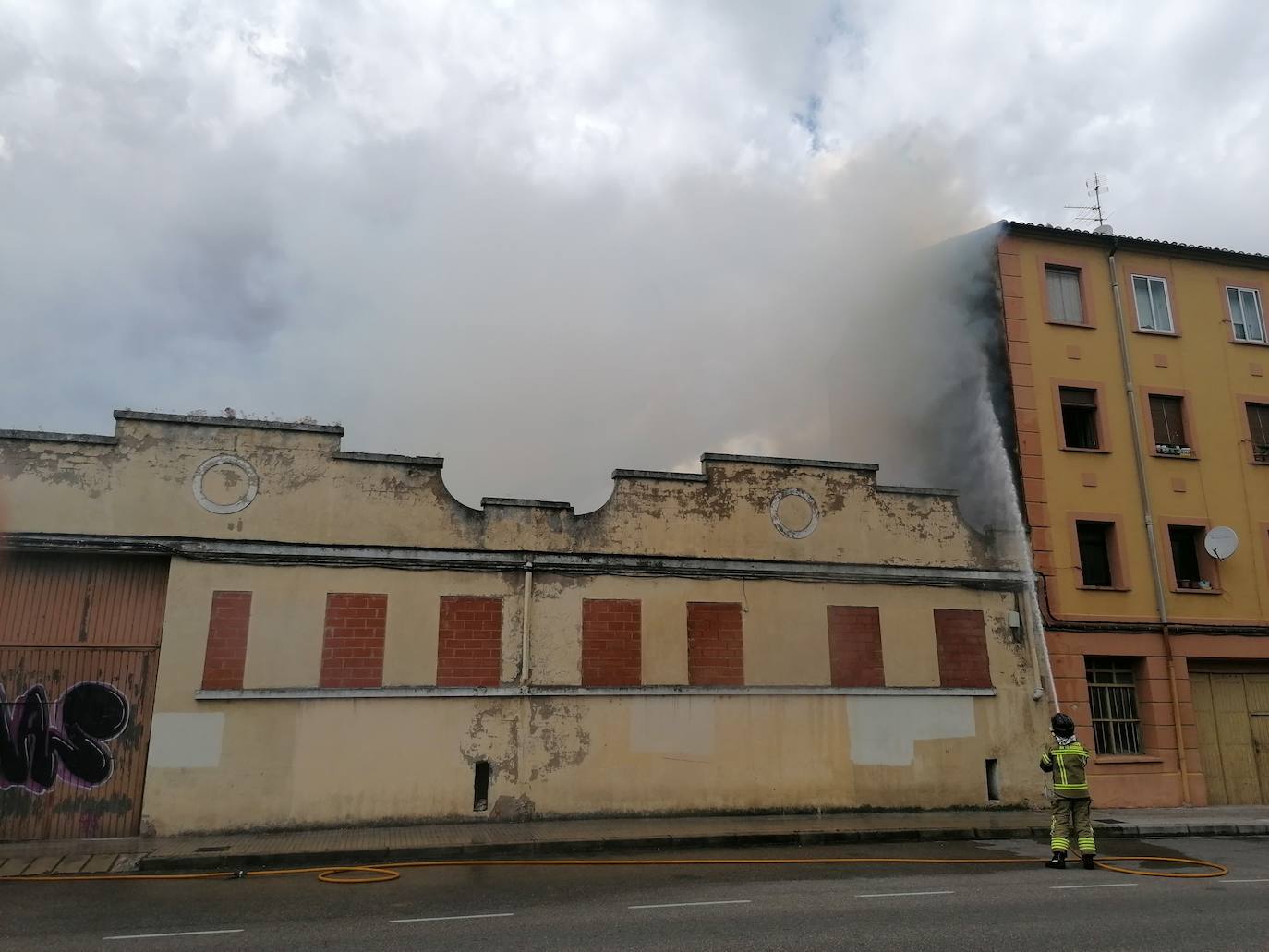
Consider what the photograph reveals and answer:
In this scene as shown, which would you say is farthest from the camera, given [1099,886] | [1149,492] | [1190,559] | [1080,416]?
[1080,416]

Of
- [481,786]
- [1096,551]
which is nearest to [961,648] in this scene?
[1096,551]

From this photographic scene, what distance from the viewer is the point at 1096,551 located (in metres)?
17.2

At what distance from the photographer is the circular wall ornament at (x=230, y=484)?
13312mm

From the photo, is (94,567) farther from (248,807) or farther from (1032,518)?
(1032,518)

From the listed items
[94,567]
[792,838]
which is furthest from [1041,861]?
[94,567]

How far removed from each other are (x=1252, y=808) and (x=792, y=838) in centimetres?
946

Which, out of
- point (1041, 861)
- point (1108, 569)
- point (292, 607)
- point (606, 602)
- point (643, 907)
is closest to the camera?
point (643, 907)

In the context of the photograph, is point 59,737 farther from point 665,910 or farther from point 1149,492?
point 1149,492

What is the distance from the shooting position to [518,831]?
487 inches

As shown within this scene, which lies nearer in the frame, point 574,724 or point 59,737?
point 59,737

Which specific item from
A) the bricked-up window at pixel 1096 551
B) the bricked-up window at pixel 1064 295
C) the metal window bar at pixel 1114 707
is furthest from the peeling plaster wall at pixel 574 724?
the bricked-up window at pixel 1064 295

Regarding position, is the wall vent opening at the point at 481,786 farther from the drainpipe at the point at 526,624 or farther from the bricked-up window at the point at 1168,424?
the bricked-up window at the point at 1168,424

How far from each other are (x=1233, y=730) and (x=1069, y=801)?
29.1 feet

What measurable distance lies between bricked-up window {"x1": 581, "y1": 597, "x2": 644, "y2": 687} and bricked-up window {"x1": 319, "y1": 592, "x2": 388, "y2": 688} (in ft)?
10.3
